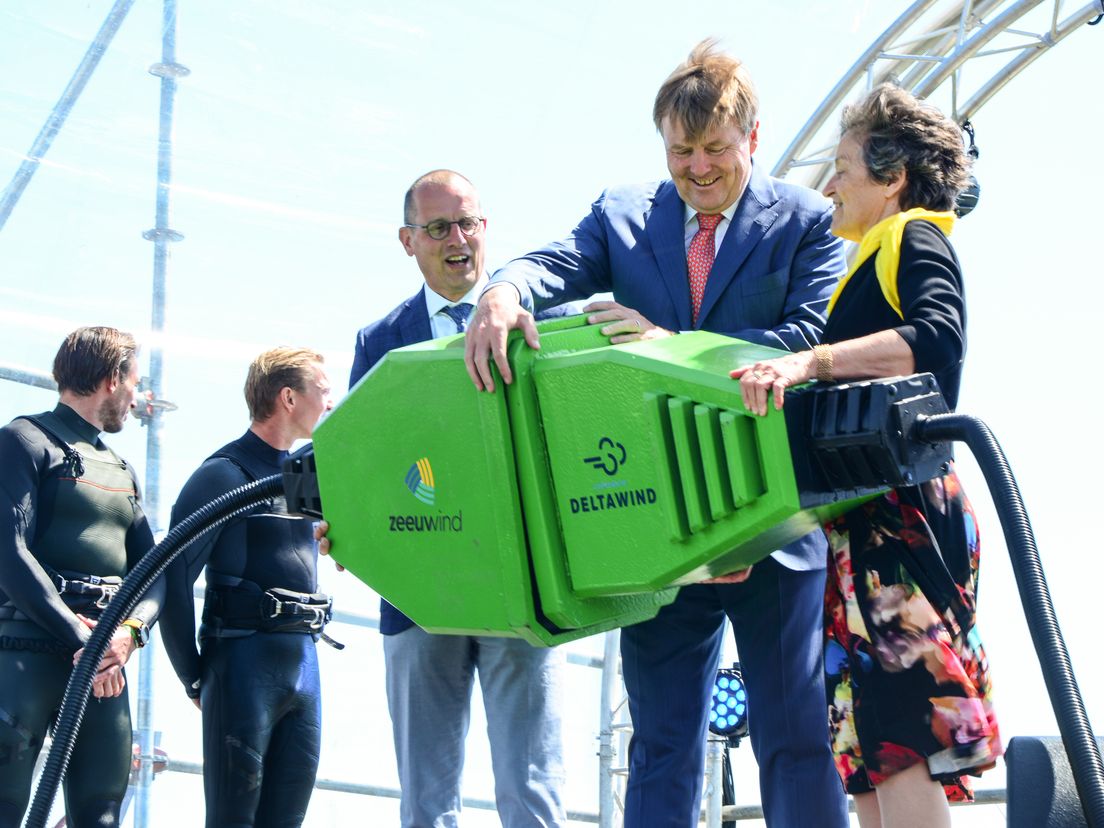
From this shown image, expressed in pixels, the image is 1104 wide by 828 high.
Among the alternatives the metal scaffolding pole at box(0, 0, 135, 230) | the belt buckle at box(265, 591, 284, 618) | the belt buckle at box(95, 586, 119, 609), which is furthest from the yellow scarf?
the metal scaffolding pole at box(0, 0, 135, 230)

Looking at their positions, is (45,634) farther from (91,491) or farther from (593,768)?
(593,768)

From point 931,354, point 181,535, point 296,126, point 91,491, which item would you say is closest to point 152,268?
point 296,126

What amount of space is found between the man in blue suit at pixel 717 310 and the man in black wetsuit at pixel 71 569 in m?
1.35

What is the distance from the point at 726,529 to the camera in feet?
5.08

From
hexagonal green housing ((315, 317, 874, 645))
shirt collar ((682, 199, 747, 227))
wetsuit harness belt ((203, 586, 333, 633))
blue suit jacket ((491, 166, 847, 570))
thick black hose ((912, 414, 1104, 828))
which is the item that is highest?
shirt collar ((682, 199, 747, 227))

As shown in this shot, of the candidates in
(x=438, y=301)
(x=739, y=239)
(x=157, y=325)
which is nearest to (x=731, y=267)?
(x=739, y=239)

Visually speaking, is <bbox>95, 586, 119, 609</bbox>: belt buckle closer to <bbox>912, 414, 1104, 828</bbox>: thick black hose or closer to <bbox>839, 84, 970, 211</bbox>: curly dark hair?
<bbox>839, 84, 970, 211</bbox>: curly dark hair

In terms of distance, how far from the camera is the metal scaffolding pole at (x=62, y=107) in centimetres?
446

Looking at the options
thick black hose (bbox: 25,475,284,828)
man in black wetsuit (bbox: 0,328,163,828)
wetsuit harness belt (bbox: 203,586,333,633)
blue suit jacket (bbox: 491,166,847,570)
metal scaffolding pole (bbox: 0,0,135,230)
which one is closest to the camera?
thick black hose (bbox: 25,475,284,828)

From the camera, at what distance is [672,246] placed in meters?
2.17

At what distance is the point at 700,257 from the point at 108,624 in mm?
1095

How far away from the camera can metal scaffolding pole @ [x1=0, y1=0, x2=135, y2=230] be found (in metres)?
4.46

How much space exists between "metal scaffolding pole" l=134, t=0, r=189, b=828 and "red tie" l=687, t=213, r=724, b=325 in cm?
270

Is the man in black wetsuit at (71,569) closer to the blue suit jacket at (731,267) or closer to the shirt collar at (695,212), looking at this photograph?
the blue suit jacket at (731,267)
